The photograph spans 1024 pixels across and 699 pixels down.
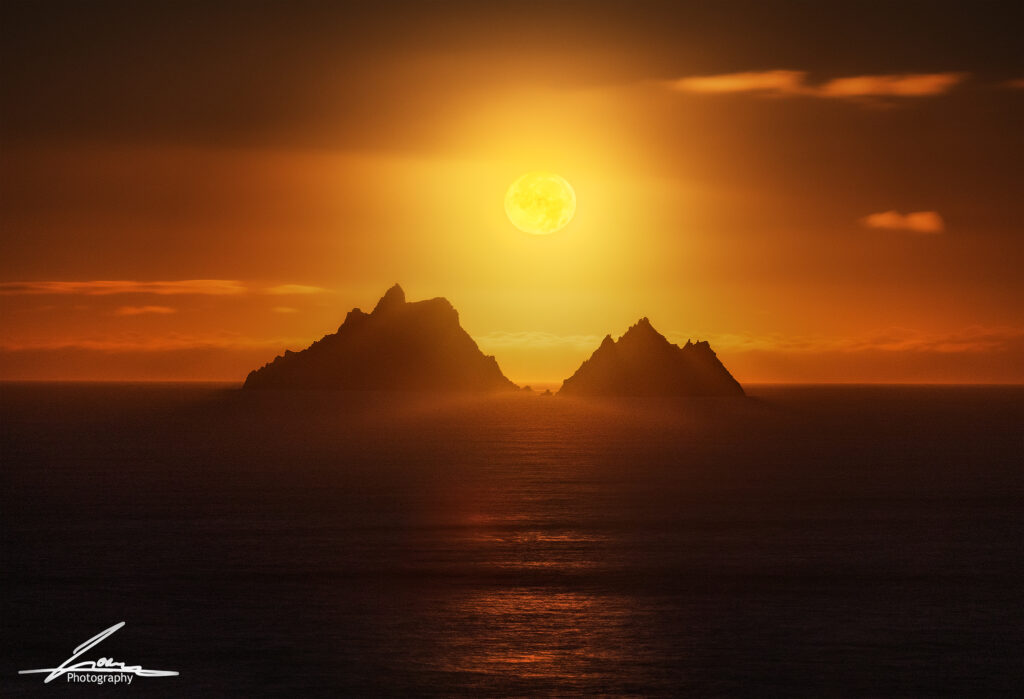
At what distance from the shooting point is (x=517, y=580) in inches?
2074

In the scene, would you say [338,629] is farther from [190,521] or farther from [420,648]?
[190,521]

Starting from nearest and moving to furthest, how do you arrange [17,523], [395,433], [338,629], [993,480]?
[338,629] < [17,523] < [993,480] < [395,433]

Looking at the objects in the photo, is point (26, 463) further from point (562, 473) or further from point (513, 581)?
point (513, 581)

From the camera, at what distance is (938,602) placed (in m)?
50.0

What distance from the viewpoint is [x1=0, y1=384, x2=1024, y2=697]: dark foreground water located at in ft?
128

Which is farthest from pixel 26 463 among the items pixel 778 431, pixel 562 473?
pixel 778 431

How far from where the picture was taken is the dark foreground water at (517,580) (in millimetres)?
39125

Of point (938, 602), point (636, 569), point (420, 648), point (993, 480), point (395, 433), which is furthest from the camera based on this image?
point (395, 433)

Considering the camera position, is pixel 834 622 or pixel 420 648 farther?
pixel 834 622

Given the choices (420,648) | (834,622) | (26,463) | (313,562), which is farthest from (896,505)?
(26,463)

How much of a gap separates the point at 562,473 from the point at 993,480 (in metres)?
41.7

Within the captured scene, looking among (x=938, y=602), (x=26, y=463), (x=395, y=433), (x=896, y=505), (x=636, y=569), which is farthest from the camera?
(x=395, y=433)

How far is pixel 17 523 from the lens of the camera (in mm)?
72438

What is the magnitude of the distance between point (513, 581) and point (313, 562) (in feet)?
39.2
